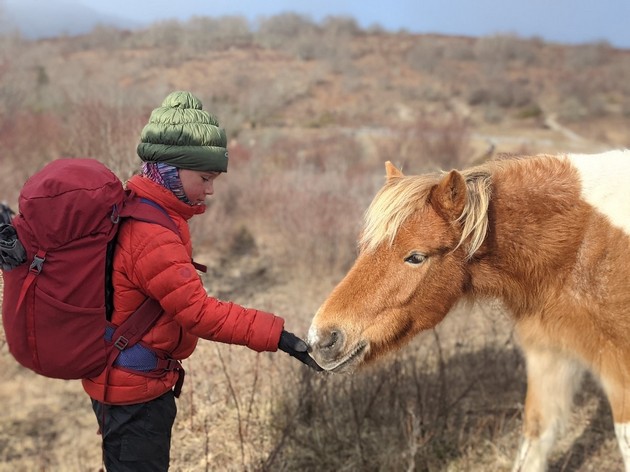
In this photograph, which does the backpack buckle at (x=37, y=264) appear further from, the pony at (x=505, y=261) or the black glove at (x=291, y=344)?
the pony at (x=505, y=261)

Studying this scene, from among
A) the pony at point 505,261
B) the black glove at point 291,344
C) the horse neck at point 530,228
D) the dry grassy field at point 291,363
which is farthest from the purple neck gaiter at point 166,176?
the horse neck at point 530,228

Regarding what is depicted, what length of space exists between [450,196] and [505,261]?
526 millimetres

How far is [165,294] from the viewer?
1810 millimetres

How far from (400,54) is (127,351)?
5376 cm

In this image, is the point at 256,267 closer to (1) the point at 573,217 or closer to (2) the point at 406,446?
(2) the point at 406,446

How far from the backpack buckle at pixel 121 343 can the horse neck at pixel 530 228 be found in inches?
Result: 62.1

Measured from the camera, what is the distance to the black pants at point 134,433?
2002 mm

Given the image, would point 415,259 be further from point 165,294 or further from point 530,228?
point 165,294

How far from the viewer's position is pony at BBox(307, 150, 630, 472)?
2.26 metres

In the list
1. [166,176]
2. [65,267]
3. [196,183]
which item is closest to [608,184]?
[196,183]

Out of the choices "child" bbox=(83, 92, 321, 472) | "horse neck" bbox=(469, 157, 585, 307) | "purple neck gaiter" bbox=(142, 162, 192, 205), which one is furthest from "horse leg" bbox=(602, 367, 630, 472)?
"purple neck gaiter" bbox=(142, 162, 192, 205)

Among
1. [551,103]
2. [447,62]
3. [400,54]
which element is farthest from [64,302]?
[400,54]

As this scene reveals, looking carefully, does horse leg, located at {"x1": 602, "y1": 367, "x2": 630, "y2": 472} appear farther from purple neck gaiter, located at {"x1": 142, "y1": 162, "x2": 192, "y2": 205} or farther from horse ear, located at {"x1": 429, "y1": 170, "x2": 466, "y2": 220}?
purple neck gaiter, located at {"x1": 142, "y1": 162, "x2": 192, "y2": 205}

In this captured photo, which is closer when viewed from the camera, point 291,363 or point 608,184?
point 608,184
